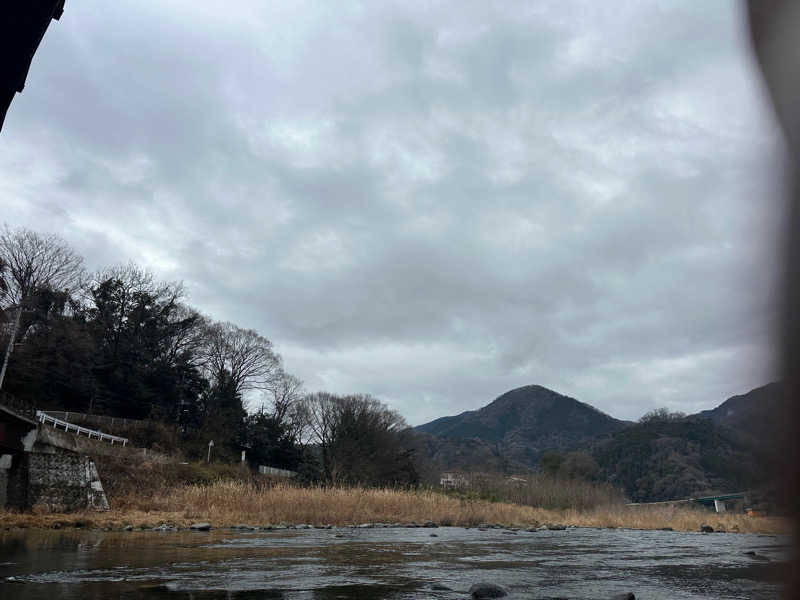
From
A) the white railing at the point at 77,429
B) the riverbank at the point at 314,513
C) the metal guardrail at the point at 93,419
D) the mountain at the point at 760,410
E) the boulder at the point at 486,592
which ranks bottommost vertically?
the riverbank at the point at 314,513

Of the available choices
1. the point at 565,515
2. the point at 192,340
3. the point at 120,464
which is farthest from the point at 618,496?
the point at 192,340

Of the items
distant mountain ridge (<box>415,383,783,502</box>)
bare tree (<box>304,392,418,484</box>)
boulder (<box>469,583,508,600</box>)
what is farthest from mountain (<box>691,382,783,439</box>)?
bare tree (<box>304,392,418,484</box>)

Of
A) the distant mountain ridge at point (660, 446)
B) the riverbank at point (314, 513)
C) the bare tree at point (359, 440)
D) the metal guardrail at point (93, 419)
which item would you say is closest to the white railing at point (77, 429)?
the metal guardrail at point (93, 419)

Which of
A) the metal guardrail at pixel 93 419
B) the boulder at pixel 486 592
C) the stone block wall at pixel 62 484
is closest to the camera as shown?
the boulder at pixel 486 592

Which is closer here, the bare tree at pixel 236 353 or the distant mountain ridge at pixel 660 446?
the distant mountain ridge at pixel 660 446

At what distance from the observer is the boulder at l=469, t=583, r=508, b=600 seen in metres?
4.81

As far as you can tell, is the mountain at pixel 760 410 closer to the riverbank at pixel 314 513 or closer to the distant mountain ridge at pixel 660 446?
the distant mountain ridge at pixel 660 446

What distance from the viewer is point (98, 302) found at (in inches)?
1805

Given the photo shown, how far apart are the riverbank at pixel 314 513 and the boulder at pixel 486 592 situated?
12475 mm

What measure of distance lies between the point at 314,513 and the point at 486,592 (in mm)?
15399

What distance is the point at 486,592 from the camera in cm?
486

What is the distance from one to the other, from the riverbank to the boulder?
12.5 meters

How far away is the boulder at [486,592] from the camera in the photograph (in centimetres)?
481

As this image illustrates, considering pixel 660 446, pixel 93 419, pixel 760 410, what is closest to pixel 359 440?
pixel 93 419
